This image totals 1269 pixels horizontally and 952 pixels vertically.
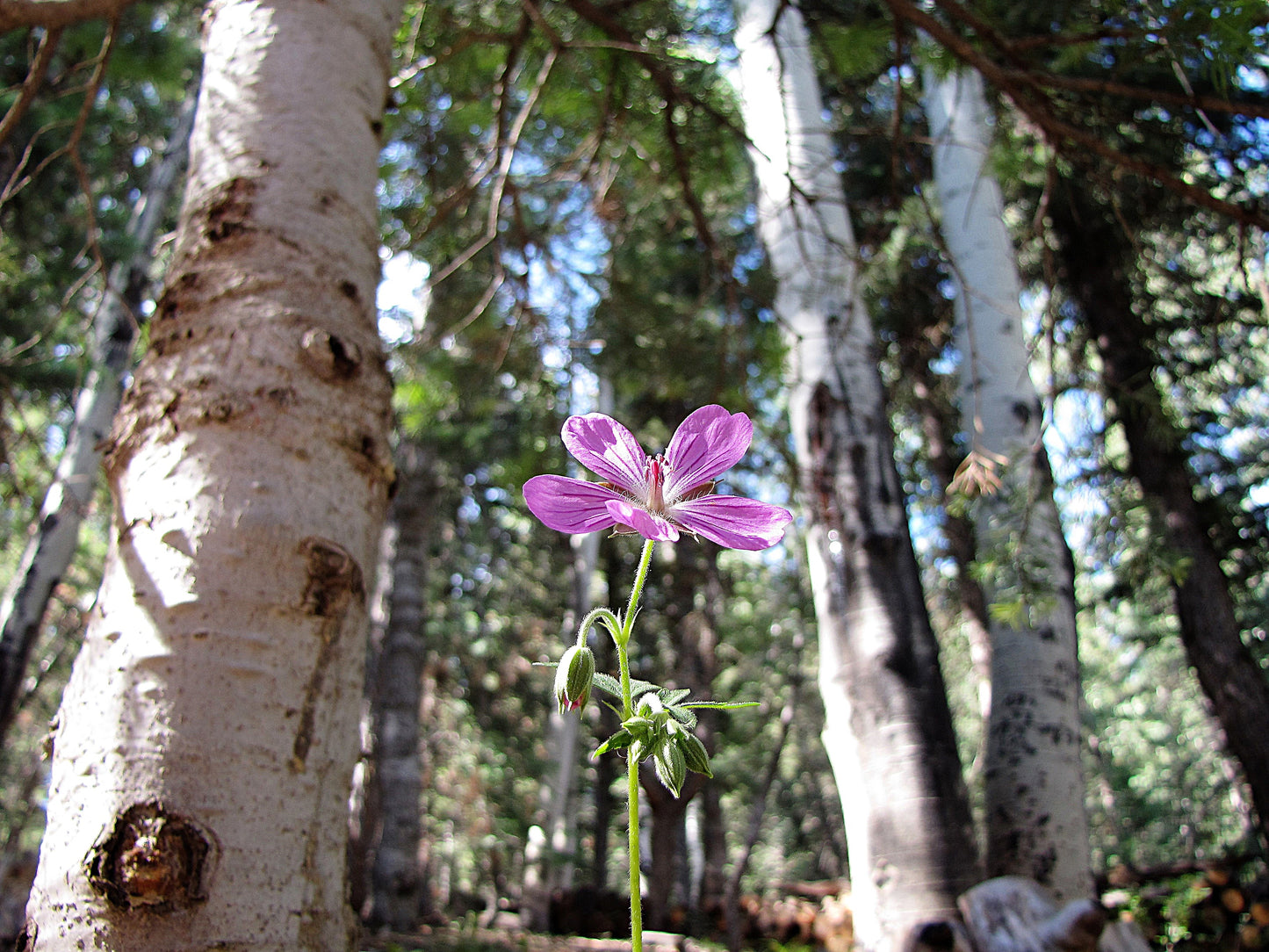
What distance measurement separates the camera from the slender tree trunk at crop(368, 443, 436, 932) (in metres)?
6.94

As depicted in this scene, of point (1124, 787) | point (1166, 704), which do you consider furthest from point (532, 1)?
point (1166, 704)

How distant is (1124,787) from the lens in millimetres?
20031

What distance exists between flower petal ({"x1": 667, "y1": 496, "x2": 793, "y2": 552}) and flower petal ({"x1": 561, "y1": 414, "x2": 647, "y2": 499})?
53 millimetres

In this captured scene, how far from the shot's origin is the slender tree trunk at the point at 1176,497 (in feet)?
16.2

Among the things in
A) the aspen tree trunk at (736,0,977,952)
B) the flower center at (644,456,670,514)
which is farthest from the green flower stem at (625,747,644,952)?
the aspen tree trunk at (736,0,977,952)

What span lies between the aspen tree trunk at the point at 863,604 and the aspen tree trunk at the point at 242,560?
0.97m

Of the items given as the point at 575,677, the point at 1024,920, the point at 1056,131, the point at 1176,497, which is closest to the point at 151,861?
the point at 575,677

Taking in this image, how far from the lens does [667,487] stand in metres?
Answer: 0.75

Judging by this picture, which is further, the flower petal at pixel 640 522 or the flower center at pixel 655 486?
the flower center at pixel 655 486

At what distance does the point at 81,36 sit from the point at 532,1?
18.1ft

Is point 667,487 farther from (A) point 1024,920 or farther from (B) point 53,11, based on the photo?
(A) point 1024,920

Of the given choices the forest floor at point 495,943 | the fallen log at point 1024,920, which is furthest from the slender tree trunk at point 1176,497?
the forest floor at point 495,943

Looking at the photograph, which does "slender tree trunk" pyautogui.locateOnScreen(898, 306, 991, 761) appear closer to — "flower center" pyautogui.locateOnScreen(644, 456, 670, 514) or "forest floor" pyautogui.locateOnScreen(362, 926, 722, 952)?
"forest floor" pyautogui.locateOnScreen(362, 926, 722, 952)

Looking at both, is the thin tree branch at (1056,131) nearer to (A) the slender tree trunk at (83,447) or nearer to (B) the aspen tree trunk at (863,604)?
(B) the aspen tree trunk at (863,604)
